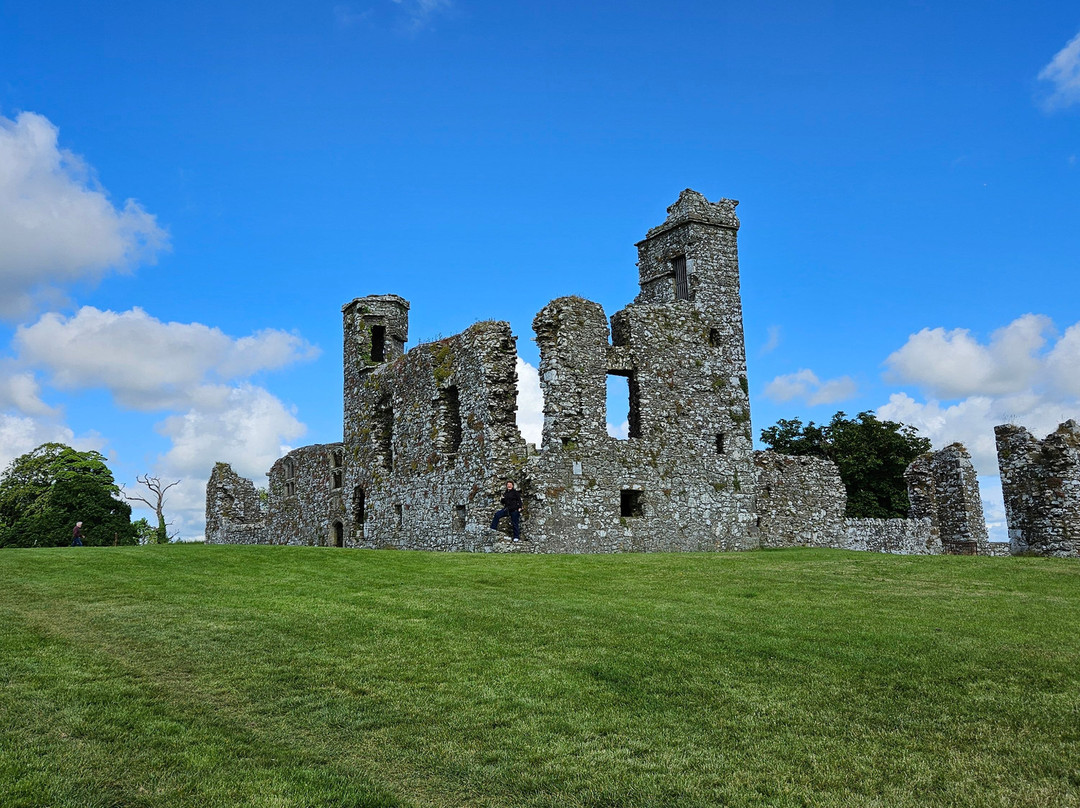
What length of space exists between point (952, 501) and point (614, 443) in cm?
1395

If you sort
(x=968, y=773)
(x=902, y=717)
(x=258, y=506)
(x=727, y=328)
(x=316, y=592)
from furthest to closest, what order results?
(x=258, y=506) → (x=727, y=328) → (x=316, y=592) → (x=902, y=717) → (x=968, y=773)

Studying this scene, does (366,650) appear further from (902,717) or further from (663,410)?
(663,410)

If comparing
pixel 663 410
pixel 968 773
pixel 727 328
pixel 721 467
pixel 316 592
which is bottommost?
pixel 968 773

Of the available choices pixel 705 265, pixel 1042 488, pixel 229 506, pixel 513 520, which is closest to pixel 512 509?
pixel 513 520

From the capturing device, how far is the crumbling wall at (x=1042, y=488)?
2072cm

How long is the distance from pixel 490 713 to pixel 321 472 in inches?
1145

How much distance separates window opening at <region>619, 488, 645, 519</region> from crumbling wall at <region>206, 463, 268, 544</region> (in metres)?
23.4

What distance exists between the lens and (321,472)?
114 feet

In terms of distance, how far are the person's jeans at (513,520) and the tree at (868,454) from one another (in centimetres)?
2668

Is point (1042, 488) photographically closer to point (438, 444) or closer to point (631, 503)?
point (631, 503)

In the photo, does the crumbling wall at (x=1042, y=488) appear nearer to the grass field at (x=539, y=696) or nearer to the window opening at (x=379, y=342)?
the grass field at (x=539, y=696)

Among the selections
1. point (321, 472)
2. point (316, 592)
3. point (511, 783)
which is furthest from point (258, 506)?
point (511, 783)

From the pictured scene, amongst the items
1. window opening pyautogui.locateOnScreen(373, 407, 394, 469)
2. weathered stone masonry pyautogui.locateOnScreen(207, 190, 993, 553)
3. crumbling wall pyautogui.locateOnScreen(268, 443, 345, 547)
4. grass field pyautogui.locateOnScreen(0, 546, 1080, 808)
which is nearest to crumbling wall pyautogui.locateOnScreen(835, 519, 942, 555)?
weathered stone masonry pyautogui.locateOnScreen(207, 190, 993, 553)

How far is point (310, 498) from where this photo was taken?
35219 millimetres
